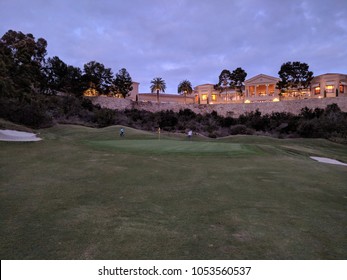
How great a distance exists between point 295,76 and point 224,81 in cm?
2086

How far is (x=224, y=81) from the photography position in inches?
3233

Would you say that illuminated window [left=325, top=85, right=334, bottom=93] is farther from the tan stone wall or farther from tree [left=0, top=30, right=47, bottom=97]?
tree [left=0, top=30, right=47, bottom=97]

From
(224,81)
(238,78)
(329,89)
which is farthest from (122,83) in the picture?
(329,89)

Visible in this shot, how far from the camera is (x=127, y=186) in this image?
7.17 meters

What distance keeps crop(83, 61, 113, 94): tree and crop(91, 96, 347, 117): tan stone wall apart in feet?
14.9

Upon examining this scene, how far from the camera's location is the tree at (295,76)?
70.9m

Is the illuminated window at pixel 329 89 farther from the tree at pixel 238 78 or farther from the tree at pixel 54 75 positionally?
the tree at pixel 54 75

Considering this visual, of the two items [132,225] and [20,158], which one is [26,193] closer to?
[132,225]

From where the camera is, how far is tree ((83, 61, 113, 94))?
6944 cm

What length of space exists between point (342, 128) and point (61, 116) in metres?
47.7

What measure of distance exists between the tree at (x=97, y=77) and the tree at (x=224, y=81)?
3434 cm

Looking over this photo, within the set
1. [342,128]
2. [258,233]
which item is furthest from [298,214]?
[342,128]

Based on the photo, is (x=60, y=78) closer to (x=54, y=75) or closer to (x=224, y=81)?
(x=54, y=75)

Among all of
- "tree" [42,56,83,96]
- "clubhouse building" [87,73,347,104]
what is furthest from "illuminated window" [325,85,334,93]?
"tree" [42,56,83,96]
